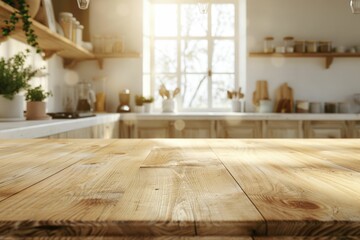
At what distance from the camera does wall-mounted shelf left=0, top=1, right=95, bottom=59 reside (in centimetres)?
226

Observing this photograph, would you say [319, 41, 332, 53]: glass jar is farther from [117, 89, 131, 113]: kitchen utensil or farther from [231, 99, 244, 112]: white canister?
[117, 89, 131, 113]: kitchen utensil

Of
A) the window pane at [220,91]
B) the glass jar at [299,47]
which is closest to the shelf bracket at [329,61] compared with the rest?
the glass jar at [299,47]

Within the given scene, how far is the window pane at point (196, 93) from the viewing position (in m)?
4.87

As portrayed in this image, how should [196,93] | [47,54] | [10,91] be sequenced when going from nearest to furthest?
[10,91]
[47,54]
[196,93]

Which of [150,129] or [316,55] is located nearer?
[150,129]

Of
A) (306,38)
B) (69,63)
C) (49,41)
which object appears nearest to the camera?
(49,41)

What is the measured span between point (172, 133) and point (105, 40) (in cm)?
139

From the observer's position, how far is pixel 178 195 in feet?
1.85

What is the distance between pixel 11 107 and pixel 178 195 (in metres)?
1.93

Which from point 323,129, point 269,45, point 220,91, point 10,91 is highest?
point 269,45

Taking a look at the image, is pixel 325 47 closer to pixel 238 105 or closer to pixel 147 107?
pixel 238 105

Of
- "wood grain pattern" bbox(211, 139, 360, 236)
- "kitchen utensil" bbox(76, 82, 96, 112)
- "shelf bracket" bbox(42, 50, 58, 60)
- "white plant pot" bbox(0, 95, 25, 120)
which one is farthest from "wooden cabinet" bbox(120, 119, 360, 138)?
"wood grain pattern" bbox(211, 139, 360, 236)

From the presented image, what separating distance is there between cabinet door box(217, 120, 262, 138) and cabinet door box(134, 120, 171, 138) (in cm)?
57

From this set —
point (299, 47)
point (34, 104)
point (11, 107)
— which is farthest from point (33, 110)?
point (299, 47)
